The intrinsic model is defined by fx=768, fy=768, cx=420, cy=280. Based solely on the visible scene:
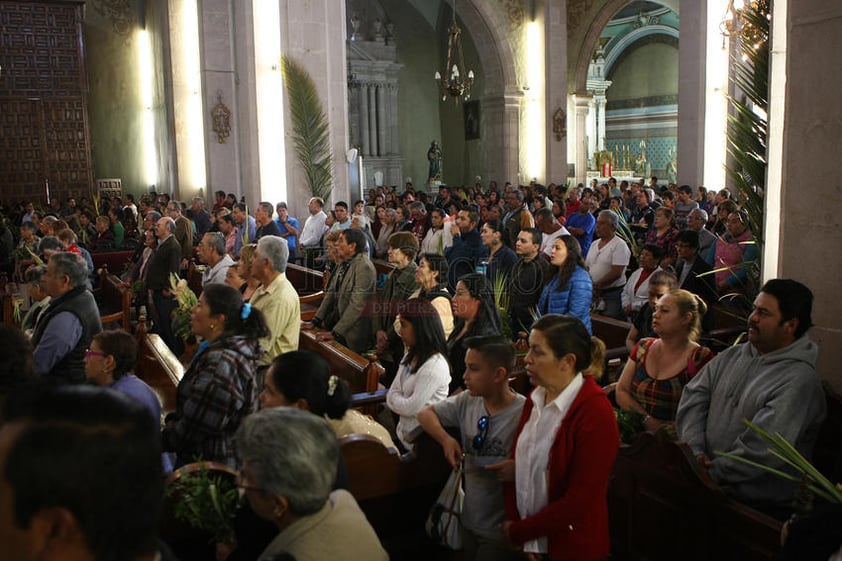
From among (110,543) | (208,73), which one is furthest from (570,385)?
(208,73)

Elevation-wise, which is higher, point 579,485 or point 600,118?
point 600,118

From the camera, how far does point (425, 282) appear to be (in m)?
5.06

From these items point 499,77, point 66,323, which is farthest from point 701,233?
point 499,77

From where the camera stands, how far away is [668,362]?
148 inches

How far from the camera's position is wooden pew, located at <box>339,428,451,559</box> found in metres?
3.19

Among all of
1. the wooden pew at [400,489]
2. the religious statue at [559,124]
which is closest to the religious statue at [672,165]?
the religious statue at [559,124]

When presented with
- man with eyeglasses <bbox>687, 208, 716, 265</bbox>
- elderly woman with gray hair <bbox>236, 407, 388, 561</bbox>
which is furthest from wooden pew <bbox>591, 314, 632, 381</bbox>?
elderly woman with gray hair <bbox>236, 407, 388, 561</bbox>

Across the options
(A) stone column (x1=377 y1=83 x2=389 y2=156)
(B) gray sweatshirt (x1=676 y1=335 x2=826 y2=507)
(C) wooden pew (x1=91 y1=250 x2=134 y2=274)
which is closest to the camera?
(B) gray sweatshirt (x1=676 y1=335 x2=826 y2=507)

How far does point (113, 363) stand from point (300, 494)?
181 centimetres

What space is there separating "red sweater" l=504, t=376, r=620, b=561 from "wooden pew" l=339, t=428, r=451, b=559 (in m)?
0.78

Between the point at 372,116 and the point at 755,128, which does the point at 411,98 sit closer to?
the point at 372,116

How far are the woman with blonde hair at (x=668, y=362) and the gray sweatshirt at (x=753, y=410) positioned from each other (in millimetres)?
283

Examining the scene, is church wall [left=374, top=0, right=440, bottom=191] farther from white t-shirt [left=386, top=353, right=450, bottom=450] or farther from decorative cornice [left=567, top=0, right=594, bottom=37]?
white t-shirt [left=386, top=353, right=450, bottom=450]

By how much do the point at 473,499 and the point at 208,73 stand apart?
1345 centimetres
